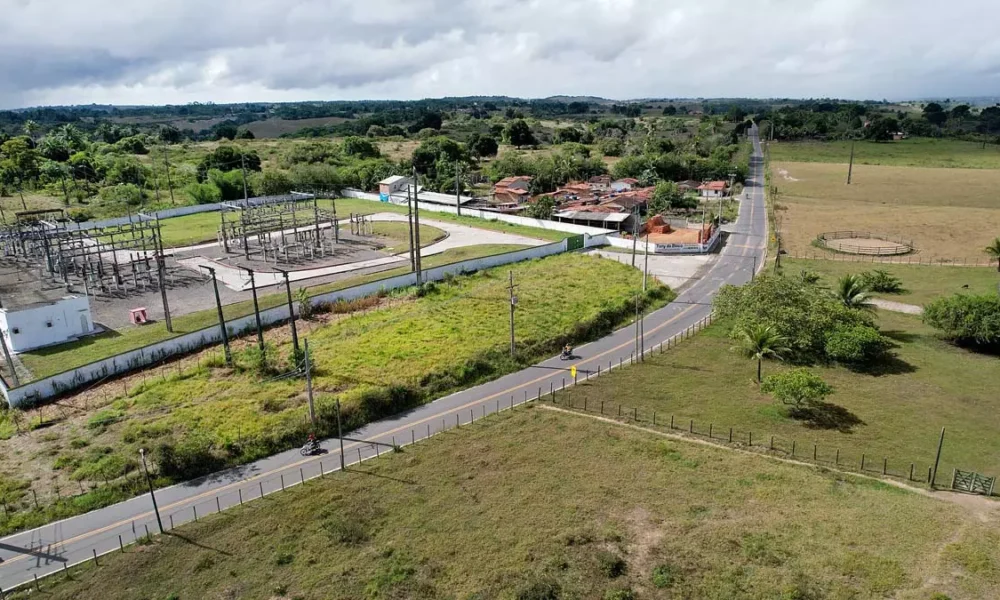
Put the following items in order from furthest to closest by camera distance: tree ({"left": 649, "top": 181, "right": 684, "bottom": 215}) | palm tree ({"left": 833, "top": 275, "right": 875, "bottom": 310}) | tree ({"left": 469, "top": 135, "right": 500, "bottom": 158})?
tree ({"left": 469, "top": 135, "right": 500, "bottom": 158}), tree ({"left": 649, "top": 181, "right": 684, "bottom": 215}), palm tree ({"left": 833, "top": 275, "right": 875, "bottom": 310})

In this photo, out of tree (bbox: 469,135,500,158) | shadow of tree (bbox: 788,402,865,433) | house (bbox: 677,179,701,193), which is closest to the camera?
shadow of tree (bbox: 788,402,865,433)

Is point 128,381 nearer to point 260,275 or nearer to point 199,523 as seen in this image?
point 199,523

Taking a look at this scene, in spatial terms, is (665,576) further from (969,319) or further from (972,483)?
(969,319)

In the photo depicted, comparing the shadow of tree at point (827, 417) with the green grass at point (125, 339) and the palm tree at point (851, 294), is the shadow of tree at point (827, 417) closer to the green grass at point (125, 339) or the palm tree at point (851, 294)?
the palm tree at point (851, 294)

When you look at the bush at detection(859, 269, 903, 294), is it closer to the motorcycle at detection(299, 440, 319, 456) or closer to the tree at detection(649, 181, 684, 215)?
the tree at detection(649, 181, 684, 215)

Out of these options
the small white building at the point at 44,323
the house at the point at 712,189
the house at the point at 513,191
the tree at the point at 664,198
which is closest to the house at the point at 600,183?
the house at the point at 513,191

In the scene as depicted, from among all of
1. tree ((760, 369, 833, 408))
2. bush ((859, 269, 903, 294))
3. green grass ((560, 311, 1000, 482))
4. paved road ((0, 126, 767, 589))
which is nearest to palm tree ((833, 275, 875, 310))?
green grass ((560, 311, 1000, 482))
